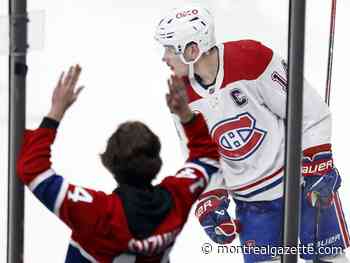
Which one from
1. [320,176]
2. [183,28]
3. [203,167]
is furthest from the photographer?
[320,176]

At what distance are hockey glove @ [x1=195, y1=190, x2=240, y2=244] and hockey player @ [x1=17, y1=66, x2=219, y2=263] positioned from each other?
0.43 m

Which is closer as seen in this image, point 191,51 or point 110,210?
point 110,210

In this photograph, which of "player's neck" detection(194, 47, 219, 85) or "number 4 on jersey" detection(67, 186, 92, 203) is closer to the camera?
"number 4 on jersey" detection(67, 186, 92, 203)

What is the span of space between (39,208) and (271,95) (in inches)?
26.0

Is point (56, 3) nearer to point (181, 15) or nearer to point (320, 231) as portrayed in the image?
point (181, 15)

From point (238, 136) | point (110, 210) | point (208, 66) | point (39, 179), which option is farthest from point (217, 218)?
point (39, 179)

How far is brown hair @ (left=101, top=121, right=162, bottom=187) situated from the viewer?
1.73 metres

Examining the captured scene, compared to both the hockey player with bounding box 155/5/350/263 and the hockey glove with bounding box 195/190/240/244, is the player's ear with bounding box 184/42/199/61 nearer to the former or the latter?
the hockey player with bounding box 155/5/350/263

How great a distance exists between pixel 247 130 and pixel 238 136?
0.09ft

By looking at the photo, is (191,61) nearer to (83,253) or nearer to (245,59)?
(245,59)

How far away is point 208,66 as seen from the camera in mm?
2252

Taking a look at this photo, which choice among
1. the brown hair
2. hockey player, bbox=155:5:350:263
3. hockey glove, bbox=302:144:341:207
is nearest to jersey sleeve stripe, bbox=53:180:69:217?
the brown hair

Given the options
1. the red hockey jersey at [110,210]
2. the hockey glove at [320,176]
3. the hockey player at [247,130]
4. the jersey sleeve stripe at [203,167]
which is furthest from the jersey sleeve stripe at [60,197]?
the hockey glove at [320,176]

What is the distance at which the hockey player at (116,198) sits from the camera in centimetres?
170
